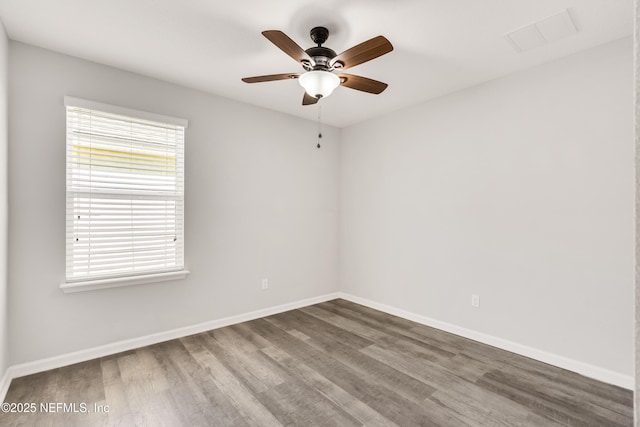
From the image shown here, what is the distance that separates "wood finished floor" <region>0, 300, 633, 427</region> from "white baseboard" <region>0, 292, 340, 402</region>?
71mm

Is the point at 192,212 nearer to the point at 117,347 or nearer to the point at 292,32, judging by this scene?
the point at 117,347

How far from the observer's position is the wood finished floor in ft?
6.45

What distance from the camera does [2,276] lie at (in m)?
2.23

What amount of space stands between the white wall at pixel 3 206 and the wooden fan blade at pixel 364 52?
2342mm

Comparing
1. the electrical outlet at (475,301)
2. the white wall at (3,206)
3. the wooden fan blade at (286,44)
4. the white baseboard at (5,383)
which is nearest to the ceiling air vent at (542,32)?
the wooden fan blade at (286,44)

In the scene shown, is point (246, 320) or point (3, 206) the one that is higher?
point (3, 206)

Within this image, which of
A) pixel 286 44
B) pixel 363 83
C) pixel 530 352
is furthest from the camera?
pixel 530 352

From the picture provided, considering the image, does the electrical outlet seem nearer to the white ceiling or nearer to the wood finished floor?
the wood finished floor

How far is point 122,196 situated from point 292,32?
2052 mm

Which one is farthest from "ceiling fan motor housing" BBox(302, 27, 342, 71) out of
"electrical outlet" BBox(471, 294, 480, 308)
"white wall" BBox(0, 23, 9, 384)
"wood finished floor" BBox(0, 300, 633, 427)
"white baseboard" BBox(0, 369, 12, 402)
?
"white baseboard" BBox(0, 369, 12, 402)

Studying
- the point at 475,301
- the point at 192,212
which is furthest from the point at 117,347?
the point at 475,301

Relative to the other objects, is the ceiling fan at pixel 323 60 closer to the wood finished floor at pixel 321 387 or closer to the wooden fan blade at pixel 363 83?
the wooden fan blade at pixel 363 83

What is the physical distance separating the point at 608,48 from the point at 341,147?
3015 mm

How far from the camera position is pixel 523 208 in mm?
2846
